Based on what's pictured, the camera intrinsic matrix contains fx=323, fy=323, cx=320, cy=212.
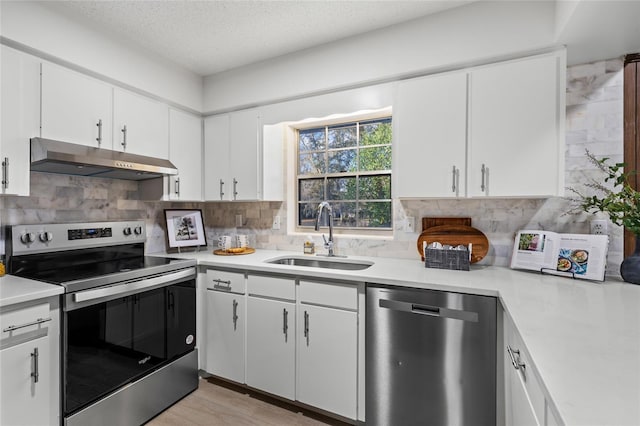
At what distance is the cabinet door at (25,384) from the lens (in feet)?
4.67

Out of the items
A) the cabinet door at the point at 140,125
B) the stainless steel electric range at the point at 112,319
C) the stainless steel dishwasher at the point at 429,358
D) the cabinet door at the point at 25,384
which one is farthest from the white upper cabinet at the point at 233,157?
the cabinet door at the point at 25,384

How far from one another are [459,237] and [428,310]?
730 mm

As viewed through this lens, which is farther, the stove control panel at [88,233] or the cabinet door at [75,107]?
the stove control panel at [88,233]

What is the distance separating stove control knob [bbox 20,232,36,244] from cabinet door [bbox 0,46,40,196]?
1.00 feet

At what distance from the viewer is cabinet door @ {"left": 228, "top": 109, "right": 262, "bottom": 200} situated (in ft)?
9.04

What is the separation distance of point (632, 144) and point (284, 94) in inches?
88.0

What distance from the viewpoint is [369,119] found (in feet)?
8.84

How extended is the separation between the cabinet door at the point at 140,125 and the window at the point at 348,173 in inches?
45.6

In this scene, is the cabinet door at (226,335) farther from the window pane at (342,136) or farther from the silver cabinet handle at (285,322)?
the window pane at (342,136)

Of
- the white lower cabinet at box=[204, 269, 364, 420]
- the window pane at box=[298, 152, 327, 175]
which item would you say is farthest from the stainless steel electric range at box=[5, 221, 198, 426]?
the window pane at box=[298, 152, 327, 175]

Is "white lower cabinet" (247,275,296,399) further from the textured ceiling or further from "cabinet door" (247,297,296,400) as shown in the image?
the textured ceiling

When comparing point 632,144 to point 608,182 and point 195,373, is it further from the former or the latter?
point 195,373

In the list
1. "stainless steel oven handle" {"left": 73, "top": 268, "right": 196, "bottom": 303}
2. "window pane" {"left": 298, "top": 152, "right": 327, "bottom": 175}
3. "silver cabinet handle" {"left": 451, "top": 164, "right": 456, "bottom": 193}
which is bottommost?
"stainless steel oven handle" {"left": 73, "top": 268, "right": 196, "bottom": 303}

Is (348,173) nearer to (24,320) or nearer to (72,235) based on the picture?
(72,235)
